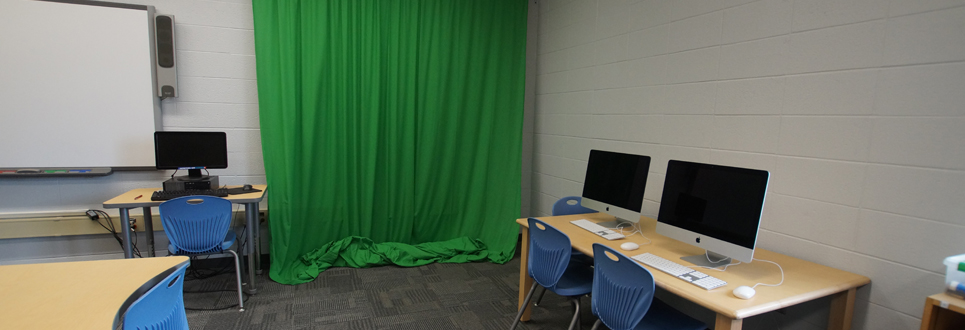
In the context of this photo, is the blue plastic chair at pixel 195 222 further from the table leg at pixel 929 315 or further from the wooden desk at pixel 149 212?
the table leg at pixel 929 315

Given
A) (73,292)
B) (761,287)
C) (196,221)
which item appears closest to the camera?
(73,292)

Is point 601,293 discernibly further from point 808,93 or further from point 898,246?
point 808,93

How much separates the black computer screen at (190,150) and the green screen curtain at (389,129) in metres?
0.31

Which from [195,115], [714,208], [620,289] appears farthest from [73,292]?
[714,208]

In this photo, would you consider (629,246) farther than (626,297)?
Yes

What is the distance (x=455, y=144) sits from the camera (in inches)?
156

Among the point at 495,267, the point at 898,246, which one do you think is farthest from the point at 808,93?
the point at 495,267

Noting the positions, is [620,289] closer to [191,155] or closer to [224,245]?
[224,245]

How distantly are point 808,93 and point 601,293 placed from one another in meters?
1.32

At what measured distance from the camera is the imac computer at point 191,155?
A: 10.0 feet

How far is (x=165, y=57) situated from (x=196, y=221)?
129 cm

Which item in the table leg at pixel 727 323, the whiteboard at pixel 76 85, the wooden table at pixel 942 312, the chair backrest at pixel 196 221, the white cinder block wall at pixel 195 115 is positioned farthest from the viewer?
the white cinder block wall at pixel 195 115

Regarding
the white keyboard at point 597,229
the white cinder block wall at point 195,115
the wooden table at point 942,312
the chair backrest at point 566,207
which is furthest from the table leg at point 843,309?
the white cinder block wall at point 195,115

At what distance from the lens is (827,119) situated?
1983 millimetres
